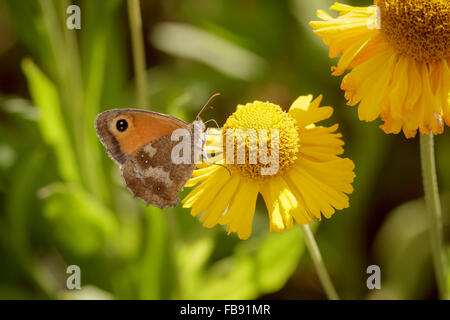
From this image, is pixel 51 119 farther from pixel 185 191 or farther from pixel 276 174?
pixel 276 174

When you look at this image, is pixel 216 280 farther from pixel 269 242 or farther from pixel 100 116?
pixel 100 116

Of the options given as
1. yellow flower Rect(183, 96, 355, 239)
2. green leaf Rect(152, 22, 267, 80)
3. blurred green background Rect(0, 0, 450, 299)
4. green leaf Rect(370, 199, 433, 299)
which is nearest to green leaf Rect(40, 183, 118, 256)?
blurred green background Rect(0, 0, 450, 299)

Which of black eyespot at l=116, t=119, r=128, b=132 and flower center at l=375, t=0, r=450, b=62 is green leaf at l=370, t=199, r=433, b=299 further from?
black eyespot at l=116, t=119, r=128, b=132

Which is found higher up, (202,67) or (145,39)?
(145,39)

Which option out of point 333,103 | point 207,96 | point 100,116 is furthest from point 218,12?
point 100,116

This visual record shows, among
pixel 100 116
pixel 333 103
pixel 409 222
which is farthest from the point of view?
pixel 333 103

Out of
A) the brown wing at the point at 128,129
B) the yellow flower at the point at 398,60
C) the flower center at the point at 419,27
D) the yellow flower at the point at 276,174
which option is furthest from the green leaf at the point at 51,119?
the flower center at the point at 419,27
